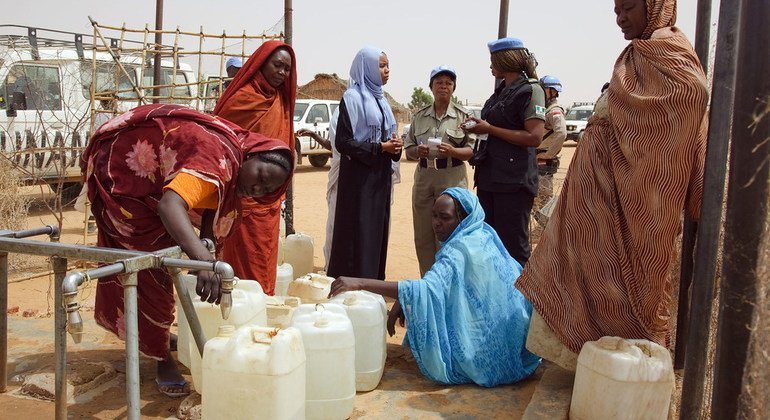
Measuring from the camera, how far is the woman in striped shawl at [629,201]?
2688mm

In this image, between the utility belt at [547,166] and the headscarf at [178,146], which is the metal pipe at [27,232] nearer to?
the headscarf at [178,146]

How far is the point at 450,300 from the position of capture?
3273 millimetres

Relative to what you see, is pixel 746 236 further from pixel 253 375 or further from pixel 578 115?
pixel 578 115

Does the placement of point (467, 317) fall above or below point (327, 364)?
above

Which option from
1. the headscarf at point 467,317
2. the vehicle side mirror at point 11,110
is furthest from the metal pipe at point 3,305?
the vehicle side mirror at point 11,110

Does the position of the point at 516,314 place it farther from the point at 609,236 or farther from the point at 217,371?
the point at 217,371

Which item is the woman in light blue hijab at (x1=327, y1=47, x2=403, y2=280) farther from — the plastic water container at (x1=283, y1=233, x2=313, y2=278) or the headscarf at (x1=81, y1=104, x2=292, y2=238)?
the headscarf at (x1=81, y1=104, x2=292, y2=238)

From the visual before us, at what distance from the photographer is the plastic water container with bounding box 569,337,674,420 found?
8.48 feet

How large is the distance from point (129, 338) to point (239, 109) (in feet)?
7.29

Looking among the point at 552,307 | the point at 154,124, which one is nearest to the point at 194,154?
the point at 154,124

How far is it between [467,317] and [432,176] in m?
1.67

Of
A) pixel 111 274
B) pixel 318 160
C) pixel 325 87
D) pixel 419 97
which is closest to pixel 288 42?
pixel 111 274

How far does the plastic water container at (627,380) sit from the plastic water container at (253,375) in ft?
3.84

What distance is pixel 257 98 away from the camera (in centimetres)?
404
